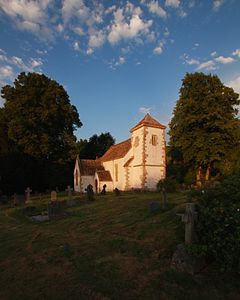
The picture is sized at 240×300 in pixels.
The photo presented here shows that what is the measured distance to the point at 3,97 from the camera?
38.2 m

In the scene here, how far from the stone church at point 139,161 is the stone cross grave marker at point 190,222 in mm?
22557

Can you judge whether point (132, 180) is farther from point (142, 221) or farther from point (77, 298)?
point (77, 298)

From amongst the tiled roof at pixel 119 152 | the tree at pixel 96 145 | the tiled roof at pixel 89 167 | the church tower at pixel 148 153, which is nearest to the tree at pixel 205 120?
the church tower at pixel 148 153

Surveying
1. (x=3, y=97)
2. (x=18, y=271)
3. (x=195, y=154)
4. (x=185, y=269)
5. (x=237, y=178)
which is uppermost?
(x=3, y=97)

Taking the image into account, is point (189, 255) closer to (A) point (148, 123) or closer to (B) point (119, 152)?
(A) point (148, 123)

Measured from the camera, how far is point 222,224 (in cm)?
482

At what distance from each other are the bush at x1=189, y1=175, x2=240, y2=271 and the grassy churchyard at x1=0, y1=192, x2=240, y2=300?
0.59 metres

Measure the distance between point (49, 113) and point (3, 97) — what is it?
340 inches

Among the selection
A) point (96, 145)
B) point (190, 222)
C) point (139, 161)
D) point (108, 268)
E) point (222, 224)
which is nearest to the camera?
point (222, 224)

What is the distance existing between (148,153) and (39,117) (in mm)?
18064

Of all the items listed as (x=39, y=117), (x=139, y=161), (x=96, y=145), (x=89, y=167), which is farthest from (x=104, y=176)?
(x=96, y=145)

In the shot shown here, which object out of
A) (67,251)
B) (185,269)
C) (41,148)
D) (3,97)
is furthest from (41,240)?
(3,97)

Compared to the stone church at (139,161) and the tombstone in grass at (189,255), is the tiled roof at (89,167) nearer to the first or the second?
the stone church at (139,161)

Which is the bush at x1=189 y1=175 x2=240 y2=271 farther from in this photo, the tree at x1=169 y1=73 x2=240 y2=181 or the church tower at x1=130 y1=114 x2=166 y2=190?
the tree at x1=169 y1=73 x2=240 y2=181
